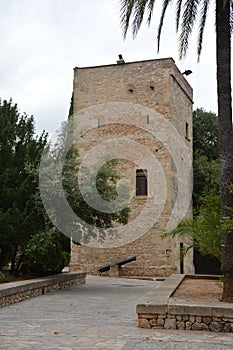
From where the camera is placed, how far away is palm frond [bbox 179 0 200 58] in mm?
9542

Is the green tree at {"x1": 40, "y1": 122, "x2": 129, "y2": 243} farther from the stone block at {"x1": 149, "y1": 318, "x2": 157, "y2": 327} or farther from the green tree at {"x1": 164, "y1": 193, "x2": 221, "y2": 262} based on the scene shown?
the stone block at {"x1": 149, "y1": 318, "x2": 157, "y2": 327}

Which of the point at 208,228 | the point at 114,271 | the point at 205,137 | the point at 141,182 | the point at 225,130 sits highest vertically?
the point at 205,137

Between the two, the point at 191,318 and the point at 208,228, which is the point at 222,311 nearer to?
the point at 191,318

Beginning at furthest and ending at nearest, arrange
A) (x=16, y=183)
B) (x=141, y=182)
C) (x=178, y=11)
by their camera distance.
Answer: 1. (x=141, y=182)
2. (x=16, y=183)
3. (x=178, y=11)

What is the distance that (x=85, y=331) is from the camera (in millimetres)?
6812

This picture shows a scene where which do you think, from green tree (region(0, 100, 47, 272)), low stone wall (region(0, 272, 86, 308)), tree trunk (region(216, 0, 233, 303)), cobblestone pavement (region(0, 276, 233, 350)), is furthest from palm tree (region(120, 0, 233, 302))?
green tree (region(0, 100, 47, 272))

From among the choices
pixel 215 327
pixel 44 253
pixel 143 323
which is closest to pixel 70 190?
pixel 44 253

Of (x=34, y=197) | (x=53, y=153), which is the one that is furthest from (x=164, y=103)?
(x=34, y=197)

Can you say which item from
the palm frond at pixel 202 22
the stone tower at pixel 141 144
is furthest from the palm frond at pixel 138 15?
the stone tower at pixel 141 144

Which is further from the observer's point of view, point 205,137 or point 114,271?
point 205,137

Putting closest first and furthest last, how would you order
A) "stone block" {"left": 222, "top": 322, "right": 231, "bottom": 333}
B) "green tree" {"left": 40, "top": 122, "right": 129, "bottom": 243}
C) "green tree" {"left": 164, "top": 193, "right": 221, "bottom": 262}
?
"stone block" {"left": 222, "top": 322, "right": 231, "bottom": 333} < "green tree" {"left": 164, "top": 193, "right": 221, "bottom": 262} < "green tree" {"left": 40, "top": 122, "right": 129, "bottom": 243}

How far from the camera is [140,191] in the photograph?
21297mm

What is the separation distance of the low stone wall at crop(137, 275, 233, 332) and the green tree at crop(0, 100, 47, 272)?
652 cm

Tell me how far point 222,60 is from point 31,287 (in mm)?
7211
